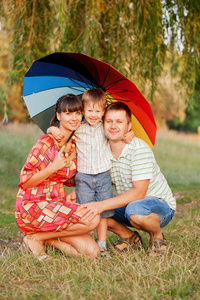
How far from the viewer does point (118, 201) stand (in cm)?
317

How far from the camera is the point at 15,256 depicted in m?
3.22

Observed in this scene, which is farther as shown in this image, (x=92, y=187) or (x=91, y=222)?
(x=92, y=187)

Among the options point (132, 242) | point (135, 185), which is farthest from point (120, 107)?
point (132, 242)

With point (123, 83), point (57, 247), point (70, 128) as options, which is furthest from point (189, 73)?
point (57, 247)

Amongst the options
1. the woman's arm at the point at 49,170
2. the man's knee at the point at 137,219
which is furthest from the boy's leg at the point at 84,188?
the man's knee at the point at 137,219

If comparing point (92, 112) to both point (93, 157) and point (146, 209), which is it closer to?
point (93, 157)

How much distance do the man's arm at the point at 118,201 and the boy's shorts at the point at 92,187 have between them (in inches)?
6.1

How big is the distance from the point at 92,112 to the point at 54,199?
0.80 m

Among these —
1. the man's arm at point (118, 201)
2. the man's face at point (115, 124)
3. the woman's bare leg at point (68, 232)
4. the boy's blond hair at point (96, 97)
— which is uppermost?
the boy's blond hair at point (96, 97)

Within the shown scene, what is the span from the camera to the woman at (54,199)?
308 centimetres

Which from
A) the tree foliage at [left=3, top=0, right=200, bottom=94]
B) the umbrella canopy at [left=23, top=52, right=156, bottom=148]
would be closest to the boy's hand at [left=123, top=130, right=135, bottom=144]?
the umbrella canopy at [left=23, top=52, right=156, bottom=148]

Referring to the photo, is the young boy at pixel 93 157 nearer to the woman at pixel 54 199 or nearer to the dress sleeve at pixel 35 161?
the woman at pixel 54 199

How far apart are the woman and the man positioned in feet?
0.72

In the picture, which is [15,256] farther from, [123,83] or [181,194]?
[181,194]
